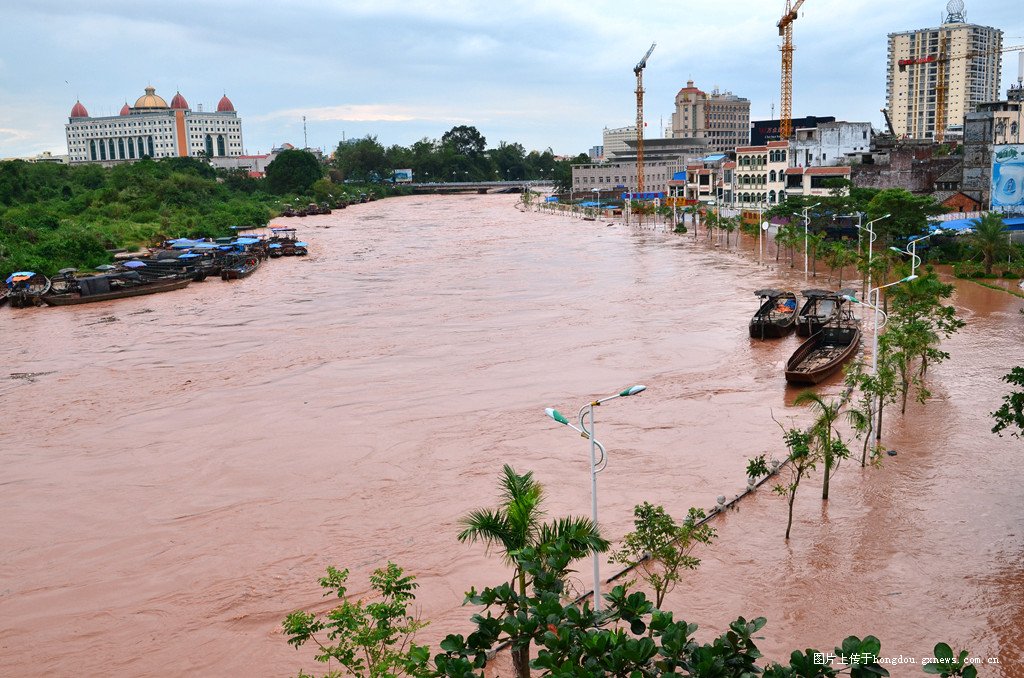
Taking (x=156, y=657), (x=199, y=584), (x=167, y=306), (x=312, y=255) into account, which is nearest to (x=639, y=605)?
(x=156, y=657)

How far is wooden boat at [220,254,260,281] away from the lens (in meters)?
56.6

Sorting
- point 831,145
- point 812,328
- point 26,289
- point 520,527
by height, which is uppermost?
point 831,145

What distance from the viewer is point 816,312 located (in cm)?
3506

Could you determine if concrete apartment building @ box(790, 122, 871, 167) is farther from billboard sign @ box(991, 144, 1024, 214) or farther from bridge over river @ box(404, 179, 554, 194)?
bridge over river @ box(404, 179, 554, 194)

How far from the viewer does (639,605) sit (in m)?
7.79

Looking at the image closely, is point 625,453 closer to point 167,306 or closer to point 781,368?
point 781,368

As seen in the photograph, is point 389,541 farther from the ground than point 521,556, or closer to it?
closer to it

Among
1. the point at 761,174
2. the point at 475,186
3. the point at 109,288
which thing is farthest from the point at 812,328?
the point at 475,186

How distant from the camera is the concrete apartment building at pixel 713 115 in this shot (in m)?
194

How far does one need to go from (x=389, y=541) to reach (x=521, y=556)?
333 inches

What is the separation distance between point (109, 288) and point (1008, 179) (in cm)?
5175

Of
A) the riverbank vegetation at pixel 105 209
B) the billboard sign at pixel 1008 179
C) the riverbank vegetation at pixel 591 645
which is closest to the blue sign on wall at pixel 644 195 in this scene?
the riverbank vegetation at pixel 105 209

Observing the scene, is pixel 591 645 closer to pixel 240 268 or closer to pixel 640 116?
pixel 240 268

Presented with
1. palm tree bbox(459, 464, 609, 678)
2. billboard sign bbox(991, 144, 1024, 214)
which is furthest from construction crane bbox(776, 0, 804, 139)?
palm tree bbox(459, 464, 609, 678)
